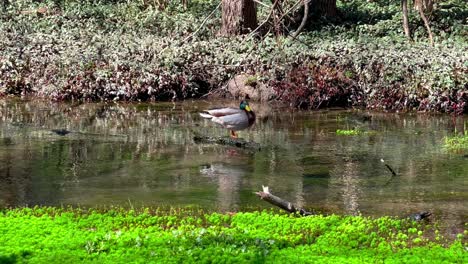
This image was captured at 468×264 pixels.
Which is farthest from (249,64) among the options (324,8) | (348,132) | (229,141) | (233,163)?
(233,163)

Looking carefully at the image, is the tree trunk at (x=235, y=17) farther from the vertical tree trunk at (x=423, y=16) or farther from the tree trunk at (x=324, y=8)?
the vertical tree trunk at (x=423, y=16)

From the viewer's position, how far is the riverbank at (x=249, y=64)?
58.4ft

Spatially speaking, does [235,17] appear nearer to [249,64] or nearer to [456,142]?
[249,64]

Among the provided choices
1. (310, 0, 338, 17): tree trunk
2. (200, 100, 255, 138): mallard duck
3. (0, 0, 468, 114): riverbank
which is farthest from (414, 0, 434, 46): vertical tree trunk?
(200, 100, 255, 138): mallard duck

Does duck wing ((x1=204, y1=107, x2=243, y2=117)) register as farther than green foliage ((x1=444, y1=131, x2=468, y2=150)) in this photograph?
Yes

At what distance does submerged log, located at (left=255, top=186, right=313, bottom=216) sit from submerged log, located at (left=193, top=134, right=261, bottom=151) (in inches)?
161

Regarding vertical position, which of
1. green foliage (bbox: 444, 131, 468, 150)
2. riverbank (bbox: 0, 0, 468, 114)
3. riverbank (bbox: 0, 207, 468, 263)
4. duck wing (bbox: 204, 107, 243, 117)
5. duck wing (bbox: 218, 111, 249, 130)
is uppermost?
riverbank (bbox: 0, 0, 468, 114)

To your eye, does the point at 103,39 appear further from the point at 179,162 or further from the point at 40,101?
the point at 179,162

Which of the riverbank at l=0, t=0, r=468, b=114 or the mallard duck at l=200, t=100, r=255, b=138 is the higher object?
the riverbank at l=0, t=0, r=468, b=114

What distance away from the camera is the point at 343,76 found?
1833 centimetres

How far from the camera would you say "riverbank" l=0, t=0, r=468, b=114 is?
58.4 ft

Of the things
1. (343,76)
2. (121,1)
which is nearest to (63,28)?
(121,1)

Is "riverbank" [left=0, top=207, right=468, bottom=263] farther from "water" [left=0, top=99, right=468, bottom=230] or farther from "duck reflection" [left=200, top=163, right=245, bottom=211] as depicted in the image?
"water" [left=0, top=99, right=468, bottom=230]

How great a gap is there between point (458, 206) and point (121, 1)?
19.4 m
